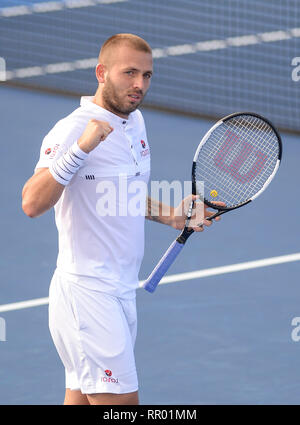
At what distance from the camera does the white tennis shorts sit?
5.46 metres

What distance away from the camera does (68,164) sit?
513 cm

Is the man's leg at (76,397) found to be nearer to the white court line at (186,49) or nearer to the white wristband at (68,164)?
the white wristband at (68,164)

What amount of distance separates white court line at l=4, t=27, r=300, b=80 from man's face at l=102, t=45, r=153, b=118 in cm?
838

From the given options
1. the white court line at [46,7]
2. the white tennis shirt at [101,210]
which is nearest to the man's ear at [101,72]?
the white tennis shirt at [101,210]

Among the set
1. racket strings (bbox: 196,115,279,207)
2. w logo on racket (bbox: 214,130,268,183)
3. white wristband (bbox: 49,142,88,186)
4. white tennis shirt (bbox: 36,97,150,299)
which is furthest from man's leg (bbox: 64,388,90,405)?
w logo on racket (bbox: 214,130,268,183)

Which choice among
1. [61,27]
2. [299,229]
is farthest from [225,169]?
[61,27]

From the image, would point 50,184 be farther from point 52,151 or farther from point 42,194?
point 52,151

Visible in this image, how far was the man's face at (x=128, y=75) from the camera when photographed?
542 centimetres

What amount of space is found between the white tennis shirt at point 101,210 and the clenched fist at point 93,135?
0.80 feet

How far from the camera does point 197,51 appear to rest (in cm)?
1383

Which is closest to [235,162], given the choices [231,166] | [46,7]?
[231,166]

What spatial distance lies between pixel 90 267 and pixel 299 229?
478cm

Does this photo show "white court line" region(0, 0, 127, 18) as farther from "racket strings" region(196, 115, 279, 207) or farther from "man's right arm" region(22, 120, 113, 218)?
"man's right arm" region(22, 120, 113, 218)
